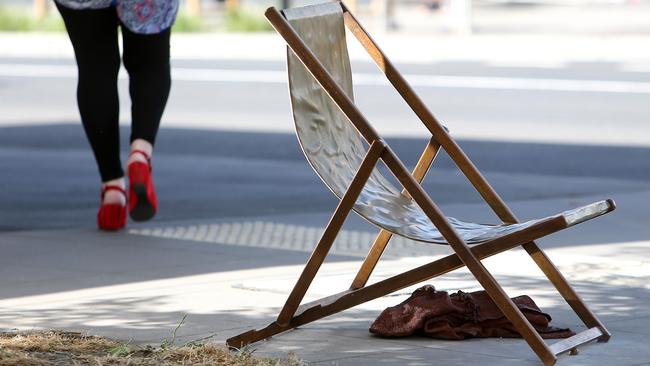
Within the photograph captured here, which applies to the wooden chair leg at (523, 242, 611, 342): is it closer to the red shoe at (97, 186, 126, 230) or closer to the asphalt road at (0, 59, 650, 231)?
the red shoe at (97, 186, 126, 230)

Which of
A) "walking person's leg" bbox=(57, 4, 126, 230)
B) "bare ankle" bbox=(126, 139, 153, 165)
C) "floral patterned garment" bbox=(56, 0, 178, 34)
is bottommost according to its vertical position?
"bare ankle" bbox=(126, 139, 153, 165)

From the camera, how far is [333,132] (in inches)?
206

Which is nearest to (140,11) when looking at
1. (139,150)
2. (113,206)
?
(139,150)

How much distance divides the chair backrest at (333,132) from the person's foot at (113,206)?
2364mm

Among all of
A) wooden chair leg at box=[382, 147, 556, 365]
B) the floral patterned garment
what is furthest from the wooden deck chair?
the floral patterned garment

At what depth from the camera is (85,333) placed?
5.12 m

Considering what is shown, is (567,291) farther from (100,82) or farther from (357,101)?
(357,101)

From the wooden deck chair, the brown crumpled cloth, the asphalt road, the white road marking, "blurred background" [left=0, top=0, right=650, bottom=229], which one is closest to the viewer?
the wooden deck chair

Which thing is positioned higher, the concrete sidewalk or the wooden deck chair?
the wooden deck chair

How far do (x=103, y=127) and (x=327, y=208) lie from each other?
6.11ft

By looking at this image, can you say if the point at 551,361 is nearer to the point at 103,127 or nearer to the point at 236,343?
the point at 236,343

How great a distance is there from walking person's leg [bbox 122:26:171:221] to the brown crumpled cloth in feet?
8.05

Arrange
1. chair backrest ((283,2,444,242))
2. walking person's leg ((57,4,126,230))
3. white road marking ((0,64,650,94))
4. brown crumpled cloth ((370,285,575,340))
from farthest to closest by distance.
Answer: white road marking ((0,64,650,94)) → walking person's leg ((57,4,126,230)) → brown crumpled cloth ((370,285,575,340)) → chair backrest ((283,2,444,242))

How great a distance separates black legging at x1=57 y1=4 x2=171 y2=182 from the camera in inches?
292
